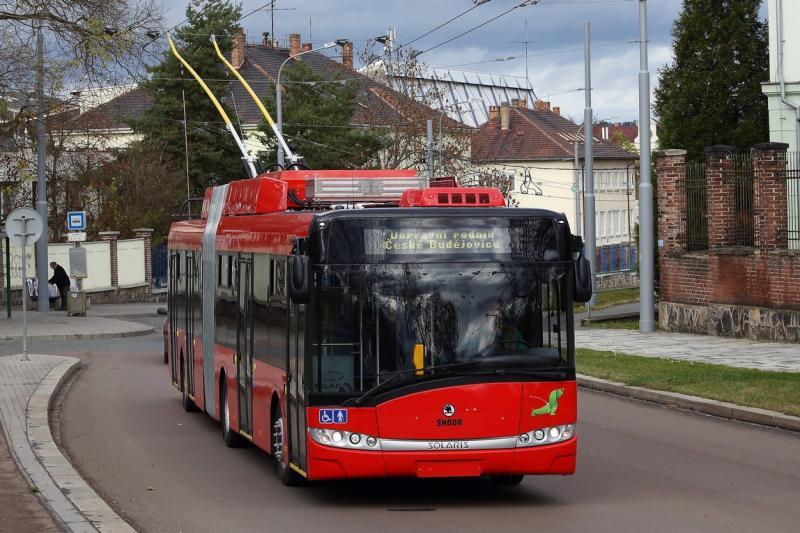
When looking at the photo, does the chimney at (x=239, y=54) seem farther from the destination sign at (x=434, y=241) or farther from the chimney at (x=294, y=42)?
the destination sign at (x=434, y=241)

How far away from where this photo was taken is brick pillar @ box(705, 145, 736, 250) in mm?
29547

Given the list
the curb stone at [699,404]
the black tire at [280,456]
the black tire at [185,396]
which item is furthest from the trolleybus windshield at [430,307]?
the black tire at [185,396]

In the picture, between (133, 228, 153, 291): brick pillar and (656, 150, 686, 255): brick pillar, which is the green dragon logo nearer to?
(656, 150, 686, 255): brick pillar

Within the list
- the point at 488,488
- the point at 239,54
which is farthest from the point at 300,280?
the point at 239,54

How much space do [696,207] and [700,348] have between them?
5019 millimetres

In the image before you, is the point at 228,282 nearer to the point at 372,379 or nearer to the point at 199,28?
the point at 372,379

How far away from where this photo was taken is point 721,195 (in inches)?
1168

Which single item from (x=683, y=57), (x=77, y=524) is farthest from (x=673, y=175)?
(x=77, y=524)

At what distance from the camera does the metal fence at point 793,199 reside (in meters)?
27.3

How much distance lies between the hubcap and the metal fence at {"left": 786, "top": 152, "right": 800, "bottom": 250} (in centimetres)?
1696

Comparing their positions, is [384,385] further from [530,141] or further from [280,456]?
[530,141]

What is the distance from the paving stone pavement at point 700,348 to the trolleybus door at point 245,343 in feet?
33.9

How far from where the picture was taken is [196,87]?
73875 mm

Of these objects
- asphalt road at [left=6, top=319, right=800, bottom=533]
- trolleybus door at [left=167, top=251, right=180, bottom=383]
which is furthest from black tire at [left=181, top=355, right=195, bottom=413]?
asphalt road at [left=6, top=319, right=800, bottom=533]
